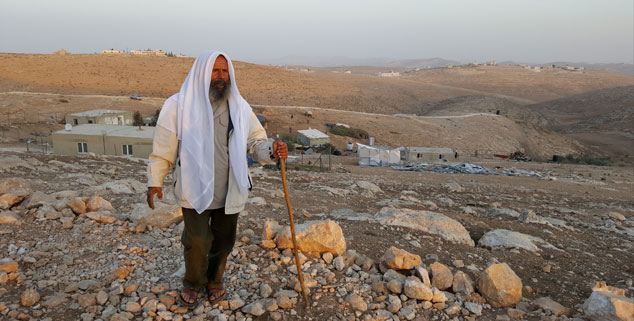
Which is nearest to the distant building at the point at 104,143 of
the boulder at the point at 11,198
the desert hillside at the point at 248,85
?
the boulder at the point at 11,198

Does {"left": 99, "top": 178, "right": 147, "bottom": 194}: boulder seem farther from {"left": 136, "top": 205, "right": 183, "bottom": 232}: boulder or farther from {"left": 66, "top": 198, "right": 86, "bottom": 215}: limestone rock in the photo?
{"left": 136, "top": 205, "right": 183, "bottom": 232}: boulder

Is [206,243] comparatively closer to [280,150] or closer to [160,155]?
[160,155]

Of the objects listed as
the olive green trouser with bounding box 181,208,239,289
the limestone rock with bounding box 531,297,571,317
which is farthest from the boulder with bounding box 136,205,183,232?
the limestone rock with bounding box 531,297,571,317

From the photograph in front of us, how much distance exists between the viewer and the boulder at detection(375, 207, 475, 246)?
4980 millimetres

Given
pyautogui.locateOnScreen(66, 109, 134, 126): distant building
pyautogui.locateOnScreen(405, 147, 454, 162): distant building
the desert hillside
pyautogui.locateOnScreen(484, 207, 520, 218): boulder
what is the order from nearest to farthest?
1. pyautogui.locateOnScreen(484, 207, 520, 218): boulder
2. pyautogui.locateOnScreen(405, 147, 454, 162): distant building
3. pyautogui.locateOnScreen(66, 109, 134, 126): distant building
4. the desert hillside

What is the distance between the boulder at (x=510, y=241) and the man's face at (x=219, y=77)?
3.86 metres

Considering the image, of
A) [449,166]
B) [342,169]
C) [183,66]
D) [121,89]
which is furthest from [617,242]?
[183,66]

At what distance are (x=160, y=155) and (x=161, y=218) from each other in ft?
6.33

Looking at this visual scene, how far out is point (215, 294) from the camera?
9.89 ft

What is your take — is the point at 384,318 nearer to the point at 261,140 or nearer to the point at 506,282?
the point at 506,282

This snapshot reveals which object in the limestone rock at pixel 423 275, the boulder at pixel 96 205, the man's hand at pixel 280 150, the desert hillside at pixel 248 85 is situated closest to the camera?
the man's hand at pixel 280 150

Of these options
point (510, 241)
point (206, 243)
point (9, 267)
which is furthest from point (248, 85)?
point (206, 243)

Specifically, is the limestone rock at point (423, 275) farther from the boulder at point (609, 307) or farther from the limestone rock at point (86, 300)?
the limestone rock at point (86, 300)

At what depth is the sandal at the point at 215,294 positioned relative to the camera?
2998 millimetres
